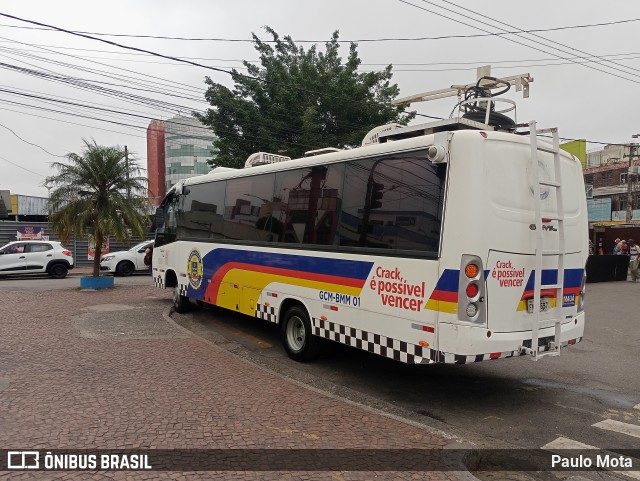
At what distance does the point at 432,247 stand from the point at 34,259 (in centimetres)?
1919

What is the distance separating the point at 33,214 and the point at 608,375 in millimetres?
39149

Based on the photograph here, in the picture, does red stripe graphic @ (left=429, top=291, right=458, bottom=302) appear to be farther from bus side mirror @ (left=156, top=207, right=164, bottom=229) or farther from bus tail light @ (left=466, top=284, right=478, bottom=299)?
bus side mirror @ (left=156, top=207, right=164, bottom=229)

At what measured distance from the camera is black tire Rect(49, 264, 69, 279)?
19.8 metres

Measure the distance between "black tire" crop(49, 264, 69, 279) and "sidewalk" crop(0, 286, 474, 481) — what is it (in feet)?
43.2

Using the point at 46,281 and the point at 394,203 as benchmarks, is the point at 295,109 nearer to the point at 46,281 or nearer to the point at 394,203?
the point at 46,281

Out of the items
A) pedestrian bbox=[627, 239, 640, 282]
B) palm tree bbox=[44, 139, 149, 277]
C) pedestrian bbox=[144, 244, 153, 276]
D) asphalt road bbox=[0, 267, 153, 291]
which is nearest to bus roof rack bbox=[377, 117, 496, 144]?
palm tree bbox=[44, 139, 149, 277]

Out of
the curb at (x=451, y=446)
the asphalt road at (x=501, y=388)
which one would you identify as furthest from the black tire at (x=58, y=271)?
the curb at (x=451, y=446)

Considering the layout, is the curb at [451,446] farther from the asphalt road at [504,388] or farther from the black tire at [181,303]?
the black tire at [181,303]

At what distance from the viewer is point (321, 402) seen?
5.23 meters

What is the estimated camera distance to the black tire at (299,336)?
6887 millimetres

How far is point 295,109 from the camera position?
2066 centimetres

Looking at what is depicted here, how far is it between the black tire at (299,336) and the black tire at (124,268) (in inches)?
612

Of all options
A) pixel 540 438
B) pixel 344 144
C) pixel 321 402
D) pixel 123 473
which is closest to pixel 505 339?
pixel 540 438

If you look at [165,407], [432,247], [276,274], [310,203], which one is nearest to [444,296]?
[432,247]
